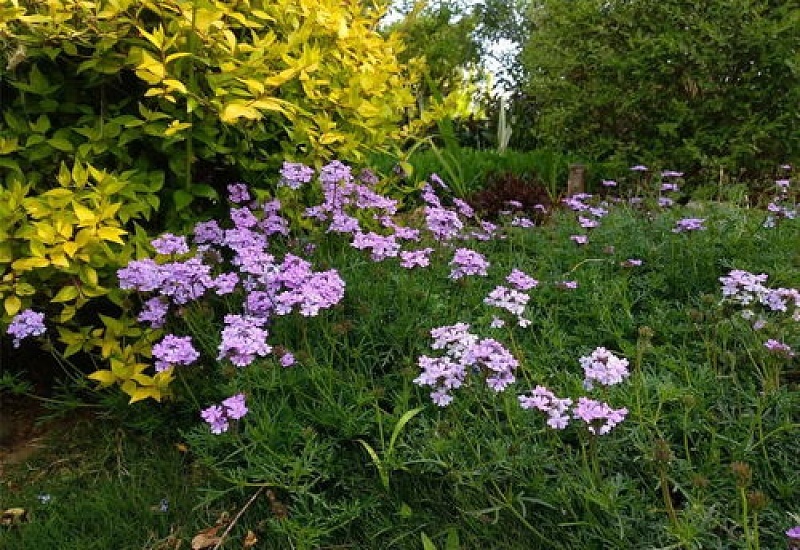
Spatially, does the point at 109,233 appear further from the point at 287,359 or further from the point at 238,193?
the point at 287,359

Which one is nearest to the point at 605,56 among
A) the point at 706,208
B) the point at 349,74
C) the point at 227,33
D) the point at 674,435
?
the point at 706,208

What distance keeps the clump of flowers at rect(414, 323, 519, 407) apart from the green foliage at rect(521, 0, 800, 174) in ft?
12.6

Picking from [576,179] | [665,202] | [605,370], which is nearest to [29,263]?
[605,370]

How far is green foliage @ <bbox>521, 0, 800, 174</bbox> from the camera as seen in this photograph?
16.4ft

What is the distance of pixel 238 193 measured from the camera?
2.90 m

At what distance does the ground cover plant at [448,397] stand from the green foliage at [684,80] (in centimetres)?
244

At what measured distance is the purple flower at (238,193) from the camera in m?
2.87

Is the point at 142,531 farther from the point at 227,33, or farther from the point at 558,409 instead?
the point at 227,33

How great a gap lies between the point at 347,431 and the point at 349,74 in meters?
1.66

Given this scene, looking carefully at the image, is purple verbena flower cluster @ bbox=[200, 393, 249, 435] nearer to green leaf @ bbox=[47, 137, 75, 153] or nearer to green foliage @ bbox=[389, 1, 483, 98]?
green leaf @ bbox=[47, 137, 75, 153]

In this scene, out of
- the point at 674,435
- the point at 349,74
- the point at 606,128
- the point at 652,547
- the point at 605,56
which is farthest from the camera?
the point at 606,128

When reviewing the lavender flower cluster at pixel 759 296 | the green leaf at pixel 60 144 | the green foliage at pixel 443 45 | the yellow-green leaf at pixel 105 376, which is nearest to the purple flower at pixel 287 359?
the yellow-green leaf at pixel 105 376

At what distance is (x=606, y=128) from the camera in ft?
19.2

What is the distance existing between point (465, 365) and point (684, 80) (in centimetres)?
425
